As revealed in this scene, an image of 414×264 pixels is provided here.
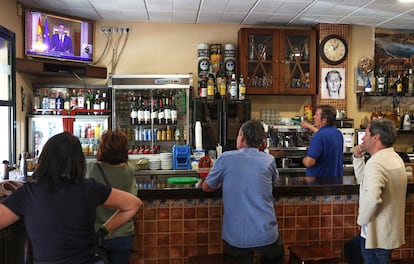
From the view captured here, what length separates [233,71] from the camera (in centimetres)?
609

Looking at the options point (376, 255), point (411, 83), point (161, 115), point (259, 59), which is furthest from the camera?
point (411, 83)

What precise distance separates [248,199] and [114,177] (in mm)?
775

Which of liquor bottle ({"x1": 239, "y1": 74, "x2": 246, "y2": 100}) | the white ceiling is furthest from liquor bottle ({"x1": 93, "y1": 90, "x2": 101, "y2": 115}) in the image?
liquor bottle ({"x1": 239, "y1": 74, "x2": 246, "y2": 100})

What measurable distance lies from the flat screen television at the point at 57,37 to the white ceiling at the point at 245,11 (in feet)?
0.38

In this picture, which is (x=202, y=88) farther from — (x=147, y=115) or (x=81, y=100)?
(x=81, y=100)

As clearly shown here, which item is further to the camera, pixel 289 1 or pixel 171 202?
pixel 289 1

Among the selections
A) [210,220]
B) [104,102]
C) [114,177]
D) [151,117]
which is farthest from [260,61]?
[114,177]

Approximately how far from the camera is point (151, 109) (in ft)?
18.7

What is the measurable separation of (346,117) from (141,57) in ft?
10.4

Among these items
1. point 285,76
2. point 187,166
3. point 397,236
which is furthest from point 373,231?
point 285,76

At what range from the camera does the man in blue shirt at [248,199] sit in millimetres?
2443

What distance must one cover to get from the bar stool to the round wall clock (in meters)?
3.74

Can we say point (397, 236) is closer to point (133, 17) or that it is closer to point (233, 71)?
point (233, 71)

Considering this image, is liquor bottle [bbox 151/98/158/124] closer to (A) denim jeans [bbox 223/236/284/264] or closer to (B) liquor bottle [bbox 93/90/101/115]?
(B) liquor bottle [bbox 93/90/101/115]
